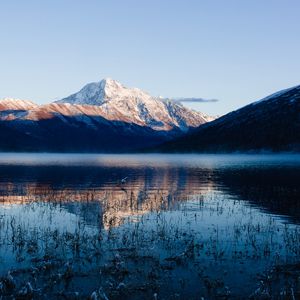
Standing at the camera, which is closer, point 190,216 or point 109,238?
point 109,238

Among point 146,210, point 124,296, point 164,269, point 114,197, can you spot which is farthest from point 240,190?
point 124,296

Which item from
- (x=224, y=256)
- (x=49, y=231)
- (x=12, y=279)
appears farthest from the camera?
(x=49, y=231)

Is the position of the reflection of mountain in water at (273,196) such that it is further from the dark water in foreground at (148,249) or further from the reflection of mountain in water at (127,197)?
the dark water in foreground at (148,249)

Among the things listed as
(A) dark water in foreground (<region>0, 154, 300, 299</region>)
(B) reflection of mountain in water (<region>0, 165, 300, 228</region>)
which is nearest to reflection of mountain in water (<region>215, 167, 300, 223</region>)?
(B) reflection of mountain in water (<region>0, 165, 300, 228</region>)

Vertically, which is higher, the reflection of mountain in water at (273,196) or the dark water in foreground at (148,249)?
the reflection of mountain in water at (273,196)

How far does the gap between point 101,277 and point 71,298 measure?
9.84ft

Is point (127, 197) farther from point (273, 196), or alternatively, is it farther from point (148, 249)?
point (148, 249)

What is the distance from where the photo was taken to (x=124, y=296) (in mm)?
18094

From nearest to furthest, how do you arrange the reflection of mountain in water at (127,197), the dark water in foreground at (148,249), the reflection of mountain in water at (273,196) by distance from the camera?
1. the dark water in foreground at (148,249)
2. the reflection of mountain in water at (127,197)
3. the reflection of mountain in water at (273,196)

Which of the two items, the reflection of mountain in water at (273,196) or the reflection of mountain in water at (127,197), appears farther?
the reflection of mountain in water at (273,196)

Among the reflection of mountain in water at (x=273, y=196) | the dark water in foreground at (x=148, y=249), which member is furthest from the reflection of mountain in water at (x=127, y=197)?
the dark water in foreground at (x=148, y=249)

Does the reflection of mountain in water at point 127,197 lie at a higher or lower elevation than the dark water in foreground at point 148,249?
higher

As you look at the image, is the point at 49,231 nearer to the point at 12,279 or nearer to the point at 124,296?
the point at 12,279

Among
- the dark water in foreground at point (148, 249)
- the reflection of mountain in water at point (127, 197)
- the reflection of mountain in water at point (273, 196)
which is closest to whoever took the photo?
the dark water in foreground at point (148, 249)
